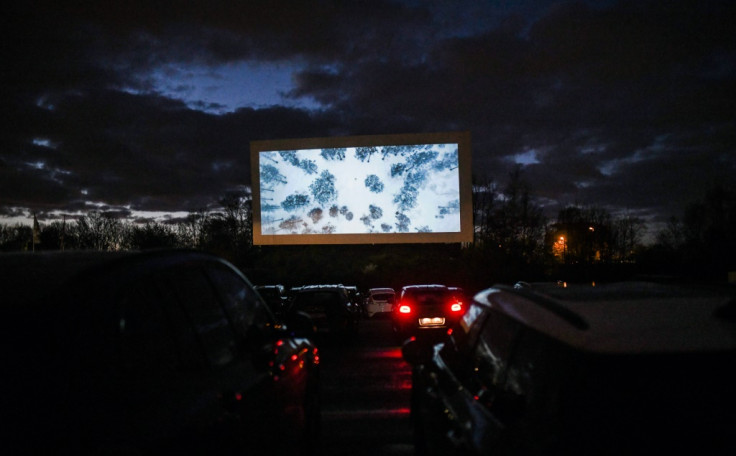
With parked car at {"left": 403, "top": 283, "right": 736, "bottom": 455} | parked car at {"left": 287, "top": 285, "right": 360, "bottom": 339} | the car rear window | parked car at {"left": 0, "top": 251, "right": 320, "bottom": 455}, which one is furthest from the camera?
the car rear window

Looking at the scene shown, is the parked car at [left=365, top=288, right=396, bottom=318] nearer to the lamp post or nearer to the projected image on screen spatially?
the projected image on screen

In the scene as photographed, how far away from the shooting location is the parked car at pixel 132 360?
6.19ft

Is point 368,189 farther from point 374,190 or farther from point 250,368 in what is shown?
point 250,368

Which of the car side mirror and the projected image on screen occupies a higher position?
the projected image on screen

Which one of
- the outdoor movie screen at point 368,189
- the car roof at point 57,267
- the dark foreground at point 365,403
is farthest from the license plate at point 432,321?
the outdoor movie screen at point 368,189

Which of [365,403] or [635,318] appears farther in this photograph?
[365,403]

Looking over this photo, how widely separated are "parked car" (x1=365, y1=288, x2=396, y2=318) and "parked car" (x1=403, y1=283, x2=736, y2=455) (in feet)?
89.1

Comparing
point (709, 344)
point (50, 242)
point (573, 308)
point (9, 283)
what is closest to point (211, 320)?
point (9, 283)

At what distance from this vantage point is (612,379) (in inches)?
82.5

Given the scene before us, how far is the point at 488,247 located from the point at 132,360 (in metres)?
49.4

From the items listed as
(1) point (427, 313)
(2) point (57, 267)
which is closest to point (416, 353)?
(2) point (57, 267)

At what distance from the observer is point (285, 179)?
115 ft

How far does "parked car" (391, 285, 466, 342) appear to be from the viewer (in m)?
17.5

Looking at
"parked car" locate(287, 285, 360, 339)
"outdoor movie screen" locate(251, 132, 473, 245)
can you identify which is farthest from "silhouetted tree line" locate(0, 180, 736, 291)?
"parked car" locate(287, 285, 360, 339)
